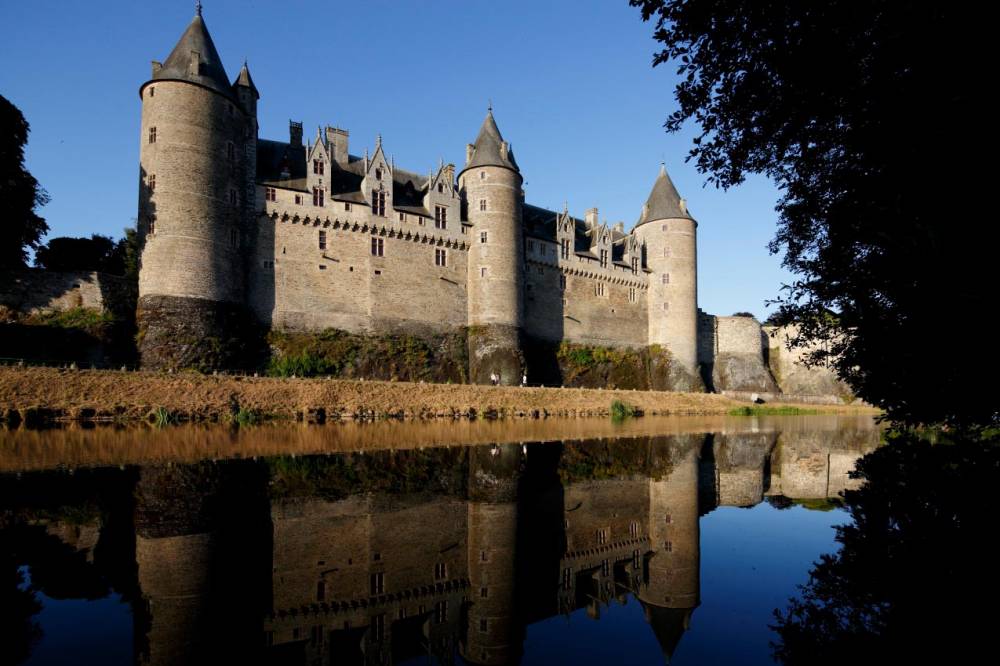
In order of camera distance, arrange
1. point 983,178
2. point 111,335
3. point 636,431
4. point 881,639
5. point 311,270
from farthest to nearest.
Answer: point 311,270 < point 111,335 < point 636,431 < point 983,178 < point 881,639

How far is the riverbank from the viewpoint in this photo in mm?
20812

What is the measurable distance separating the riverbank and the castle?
5101 mm

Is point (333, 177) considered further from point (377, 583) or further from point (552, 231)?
point (377, 583)

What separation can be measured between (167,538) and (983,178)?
9139mm

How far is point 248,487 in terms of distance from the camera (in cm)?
962

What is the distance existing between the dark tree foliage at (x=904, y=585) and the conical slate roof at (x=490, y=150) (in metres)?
35.2

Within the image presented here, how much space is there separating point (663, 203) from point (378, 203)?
1084 inches

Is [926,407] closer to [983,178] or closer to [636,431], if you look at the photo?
[983,178]

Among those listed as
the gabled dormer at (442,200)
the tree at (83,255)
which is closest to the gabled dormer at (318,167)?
the gabled dormer at (442,200)

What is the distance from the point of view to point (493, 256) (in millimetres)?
40000

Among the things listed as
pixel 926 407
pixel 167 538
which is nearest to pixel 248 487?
pixel 167 538

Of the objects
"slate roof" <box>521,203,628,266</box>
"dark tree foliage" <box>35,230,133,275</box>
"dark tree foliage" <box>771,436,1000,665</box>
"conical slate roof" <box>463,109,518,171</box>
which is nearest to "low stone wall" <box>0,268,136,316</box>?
"dark tree foliage" <box>35,230,133,275</box>

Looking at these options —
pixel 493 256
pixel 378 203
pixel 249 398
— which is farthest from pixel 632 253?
pixel 249 398

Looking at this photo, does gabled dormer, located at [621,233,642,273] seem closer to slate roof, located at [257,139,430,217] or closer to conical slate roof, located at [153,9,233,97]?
slate roof, located at [257,139,430,217]
